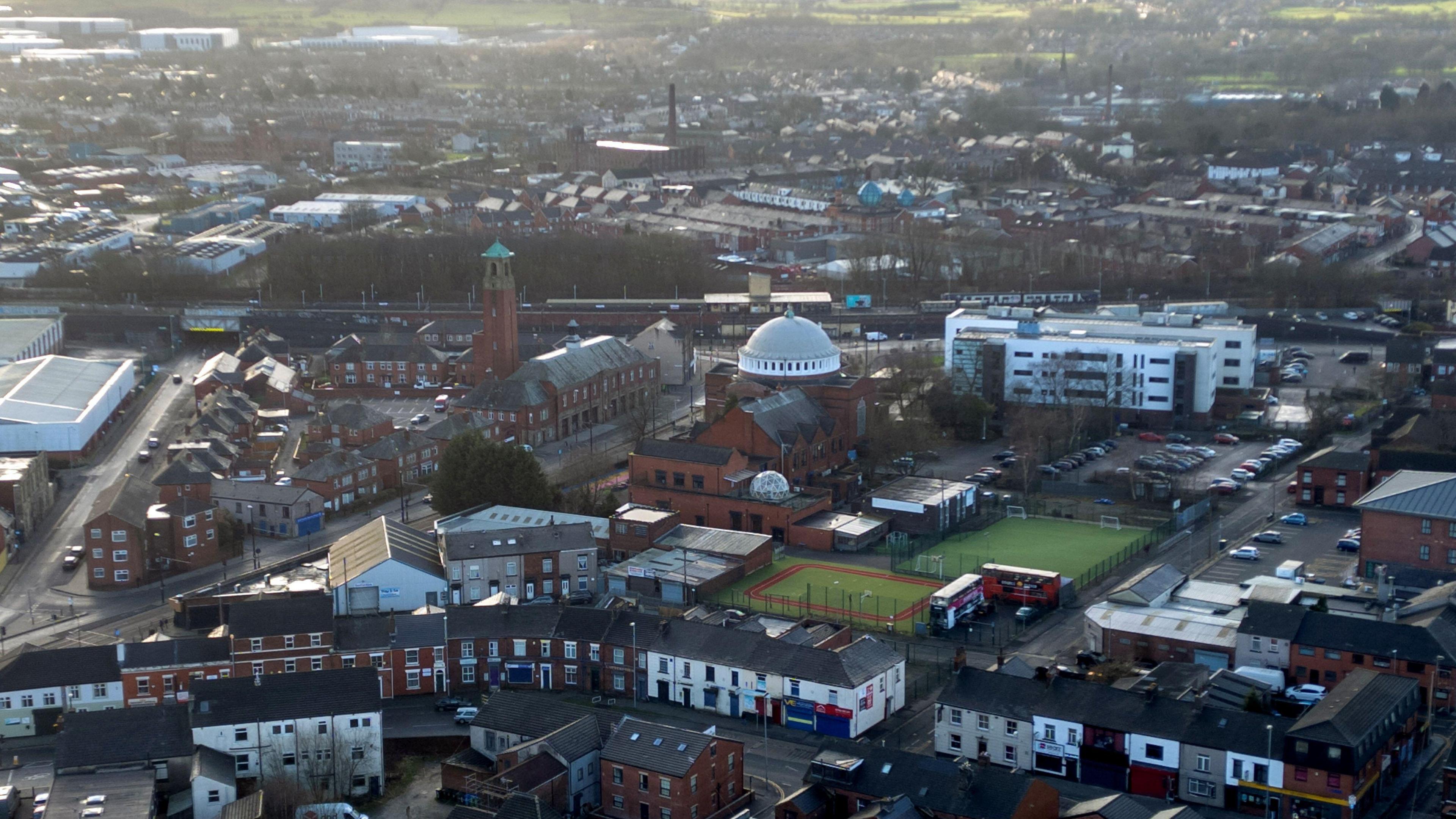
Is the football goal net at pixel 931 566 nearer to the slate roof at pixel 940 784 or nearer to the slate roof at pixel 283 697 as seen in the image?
the slate roof at pixel 940 784

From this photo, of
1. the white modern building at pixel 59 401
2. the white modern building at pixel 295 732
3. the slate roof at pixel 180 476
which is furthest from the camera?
the white modern building at pixel 59 401

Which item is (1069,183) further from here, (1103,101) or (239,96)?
(239,96)

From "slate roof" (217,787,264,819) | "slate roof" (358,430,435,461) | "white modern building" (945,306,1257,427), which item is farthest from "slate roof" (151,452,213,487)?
"white modern building" (945,306,1257,427)

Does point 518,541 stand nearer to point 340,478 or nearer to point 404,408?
point 340,478

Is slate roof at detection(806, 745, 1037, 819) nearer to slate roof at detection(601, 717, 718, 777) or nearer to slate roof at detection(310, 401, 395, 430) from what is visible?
slate roof at detection(601, 717, 718, 777)

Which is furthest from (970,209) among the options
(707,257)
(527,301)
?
(527,301)

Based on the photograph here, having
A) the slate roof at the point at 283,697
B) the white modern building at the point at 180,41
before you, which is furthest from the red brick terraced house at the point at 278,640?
the white modern building at the point at 180,41
